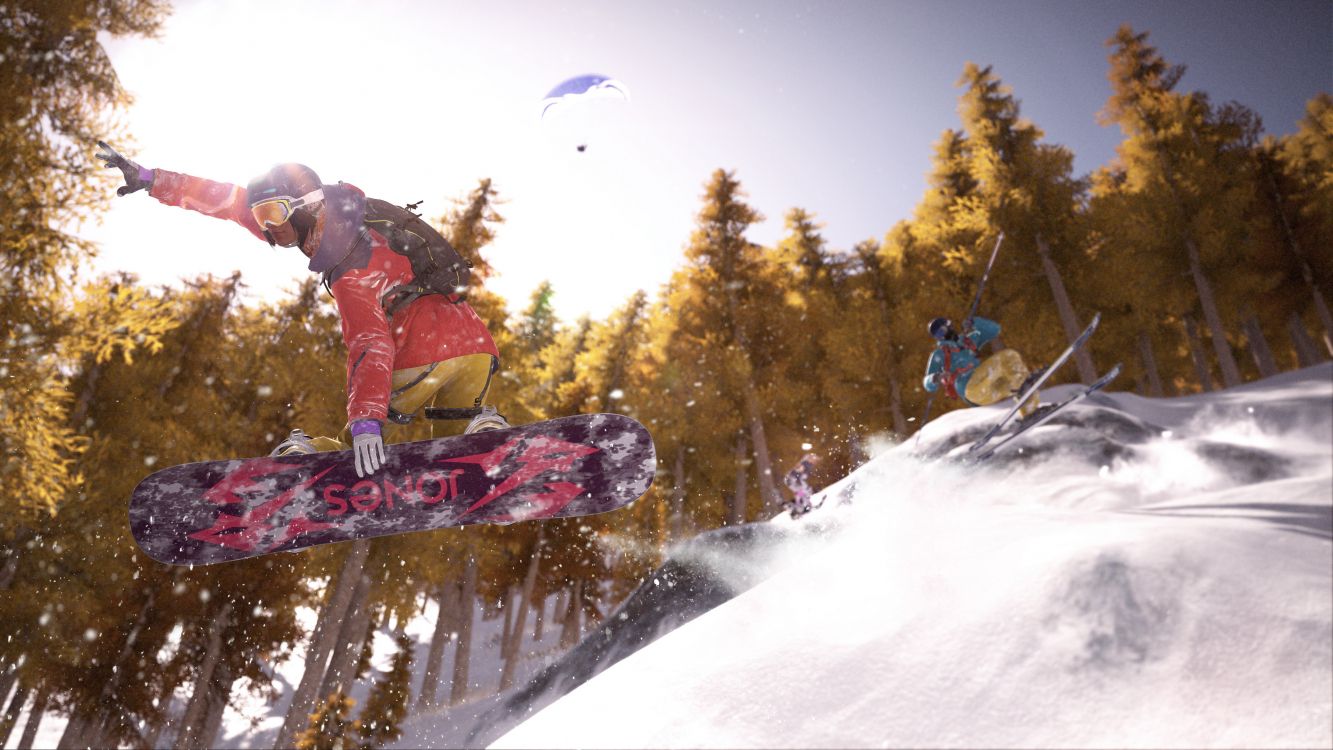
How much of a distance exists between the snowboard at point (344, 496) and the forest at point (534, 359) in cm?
366

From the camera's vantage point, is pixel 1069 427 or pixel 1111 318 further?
pixel 1111 318

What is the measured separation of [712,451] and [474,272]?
1036 centimetres

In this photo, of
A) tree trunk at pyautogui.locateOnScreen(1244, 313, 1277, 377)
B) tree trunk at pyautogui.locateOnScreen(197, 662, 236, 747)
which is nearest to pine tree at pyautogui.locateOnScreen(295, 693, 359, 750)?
tree trunk at pyautogui.locateOnScreen(197, 662, 236, 747)

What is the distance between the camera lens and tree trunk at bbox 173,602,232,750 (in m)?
10.3

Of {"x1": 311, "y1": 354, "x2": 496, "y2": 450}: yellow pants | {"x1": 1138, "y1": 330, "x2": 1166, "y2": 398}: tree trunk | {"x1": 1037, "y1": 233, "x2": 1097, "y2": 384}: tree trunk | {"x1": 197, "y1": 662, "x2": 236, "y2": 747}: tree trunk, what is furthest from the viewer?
{"x1": 1138, "y1": 330, "x2": 1166, "y2": 398}: tree trunk

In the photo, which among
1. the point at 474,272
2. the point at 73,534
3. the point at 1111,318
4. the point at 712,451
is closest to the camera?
the point at 73,534

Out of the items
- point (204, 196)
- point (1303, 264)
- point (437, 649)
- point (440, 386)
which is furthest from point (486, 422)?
point (1303, 264)

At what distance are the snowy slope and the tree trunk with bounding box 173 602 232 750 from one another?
9.69 m

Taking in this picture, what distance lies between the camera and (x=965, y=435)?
9.26m

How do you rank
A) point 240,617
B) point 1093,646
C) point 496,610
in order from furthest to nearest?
point 496,610, point 240,617, point 1093,646

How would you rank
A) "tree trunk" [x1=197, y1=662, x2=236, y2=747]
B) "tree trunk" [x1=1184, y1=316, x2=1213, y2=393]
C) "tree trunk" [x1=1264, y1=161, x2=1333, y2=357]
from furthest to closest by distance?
1. "tree trunk" [x1=1184, y1=316, x2=1213, y2=393]
2. "tree trunk" [x1=1264, y1=161, x2=1333, y2=357]
3. "tree trunk" [x1=197, y1=662, x2=236, y2=747]

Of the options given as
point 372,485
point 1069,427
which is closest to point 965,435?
point 1069,427

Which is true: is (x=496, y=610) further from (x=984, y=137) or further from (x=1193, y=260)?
(x=1193, y=260)

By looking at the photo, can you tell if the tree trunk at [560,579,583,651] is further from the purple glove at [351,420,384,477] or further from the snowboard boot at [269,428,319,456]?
the purple glove at [351,420,384,477]
